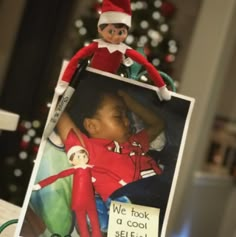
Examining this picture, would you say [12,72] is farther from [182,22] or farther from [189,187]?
[189,187]

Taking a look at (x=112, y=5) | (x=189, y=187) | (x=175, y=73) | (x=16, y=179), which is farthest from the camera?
(x=175, y=73)

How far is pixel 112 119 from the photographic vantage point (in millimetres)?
625

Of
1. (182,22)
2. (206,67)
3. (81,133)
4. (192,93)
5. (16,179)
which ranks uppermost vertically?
(182,22)

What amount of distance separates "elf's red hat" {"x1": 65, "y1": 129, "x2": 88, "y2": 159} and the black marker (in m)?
0.03

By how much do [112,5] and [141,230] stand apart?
33 cm

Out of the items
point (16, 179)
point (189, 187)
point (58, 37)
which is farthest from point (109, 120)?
point (58, 37)

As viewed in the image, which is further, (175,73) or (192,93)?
(175,73)

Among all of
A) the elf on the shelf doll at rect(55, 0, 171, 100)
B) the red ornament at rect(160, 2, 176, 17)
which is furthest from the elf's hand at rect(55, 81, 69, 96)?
the red ornament at rect(160, 2, 176, 17)

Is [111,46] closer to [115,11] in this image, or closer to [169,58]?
[115,11]

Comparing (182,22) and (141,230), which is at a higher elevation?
(182,22)

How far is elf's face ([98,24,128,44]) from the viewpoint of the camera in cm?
61

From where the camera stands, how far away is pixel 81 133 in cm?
62

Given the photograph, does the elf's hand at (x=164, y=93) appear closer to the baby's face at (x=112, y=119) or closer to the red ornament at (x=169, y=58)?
the baby's face at (x=112, y=119)

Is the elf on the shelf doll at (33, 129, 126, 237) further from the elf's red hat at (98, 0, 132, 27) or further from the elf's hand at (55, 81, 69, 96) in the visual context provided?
the elf's red hat at (98, 0, 132, 27)
